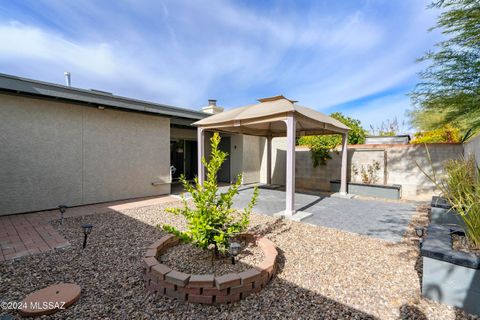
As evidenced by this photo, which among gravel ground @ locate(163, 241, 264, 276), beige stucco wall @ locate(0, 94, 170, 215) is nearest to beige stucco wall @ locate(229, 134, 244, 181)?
beige stucco wall @ locate(0, 94, 170, 215)

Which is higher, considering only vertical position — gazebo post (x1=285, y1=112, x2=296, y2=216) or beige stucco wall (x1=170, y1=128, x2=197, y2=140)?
beige stucco wall (x1=170, y1=128, x2=197, y2=140)

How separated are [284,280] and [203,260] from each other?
50.7 inches

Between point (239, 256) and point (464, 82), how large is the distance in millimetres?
6789

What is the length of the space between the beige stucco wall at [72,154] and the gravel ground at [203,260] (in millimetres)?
6108

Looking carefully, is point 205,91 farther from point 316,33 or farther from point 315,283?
point 315,283

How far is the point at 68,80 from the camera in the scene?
11.4m

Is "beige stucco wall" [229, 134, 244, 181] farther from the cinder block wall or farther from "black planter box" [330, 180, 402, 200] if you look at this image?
"black planter box" [330, 180, 402, 200]

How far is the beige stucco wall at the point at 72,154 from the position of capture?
671 cm

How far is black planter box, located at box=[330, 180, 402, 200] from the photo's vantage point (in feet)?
30.7

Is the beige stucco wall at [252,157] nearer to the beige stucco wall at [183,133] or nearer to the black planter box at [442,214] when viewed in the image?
the beige stucco wall at [183,133]

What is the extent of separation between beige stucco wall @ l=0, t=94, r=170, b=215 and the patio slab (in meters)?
4.60

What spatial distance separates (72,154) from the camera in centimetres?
773

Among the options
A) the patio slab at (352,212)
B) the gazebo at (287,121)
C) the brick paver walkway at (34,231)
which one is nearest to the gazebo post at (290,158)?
the gazebo at (287,121)

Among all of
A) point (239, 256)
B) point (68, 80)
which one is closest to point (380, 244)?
point (239, 256)
